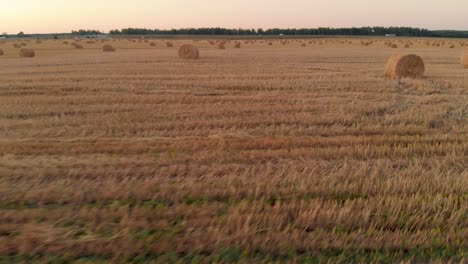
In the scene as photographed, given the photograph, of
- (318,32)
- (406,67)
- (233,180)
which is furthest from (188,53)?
(318,32)

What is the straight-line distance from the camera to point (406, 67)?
15664 mm

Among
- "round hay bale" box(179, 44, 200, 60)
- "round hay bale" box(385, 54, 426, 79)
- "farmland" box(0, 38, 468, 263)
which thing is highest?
"round hay bale" box(179, 44, 200, 60)

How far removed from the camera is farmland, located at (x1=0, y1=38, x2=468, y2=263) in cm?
331

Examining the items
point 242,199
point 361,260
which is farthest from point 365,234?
point 242,199

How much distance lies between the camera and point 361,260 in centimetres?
313

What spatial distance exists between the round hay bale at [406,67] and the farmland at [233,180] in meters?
6.04

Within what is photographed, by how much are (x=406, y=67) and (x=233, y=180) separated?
1354cm

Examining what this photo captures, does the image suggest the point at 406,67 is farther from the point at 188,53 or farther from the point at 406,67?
the point at 188,53

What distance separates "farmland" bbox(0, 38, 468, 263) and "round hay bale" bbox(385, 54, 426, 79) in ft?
19.8

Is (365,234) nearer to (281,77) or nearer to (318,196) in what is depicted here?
(318,196)

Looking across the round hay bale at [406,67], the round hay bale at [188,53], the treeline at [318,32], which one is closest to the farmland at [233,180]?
the round hay bale at [406,67]

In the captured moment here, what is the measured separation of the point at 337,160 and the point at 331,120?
8.48 ft

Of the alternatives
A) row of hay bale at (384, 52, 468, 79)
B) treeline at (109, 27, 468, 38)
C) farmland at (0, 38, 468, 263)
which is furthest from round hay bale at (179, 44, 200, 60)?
treeline at (109, 27, 468, 38)

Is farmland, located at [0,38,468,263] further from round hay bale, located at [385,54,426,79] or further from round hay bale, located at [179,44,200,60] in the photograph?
round hay bale, located at [179,44,200,60]
